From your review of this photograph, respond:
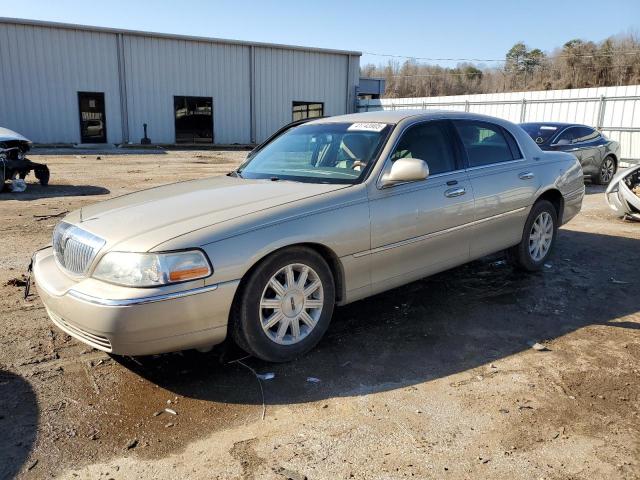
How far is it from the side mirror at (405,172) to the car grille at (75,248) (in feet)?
6.64

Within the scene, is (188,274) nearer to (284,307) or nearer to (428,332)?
(284,307)

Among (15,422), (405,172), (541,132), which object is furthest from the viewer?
(541,132)

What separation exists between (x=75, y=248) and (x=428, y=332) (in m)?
2.62

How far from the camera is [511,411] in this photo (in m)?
3.14

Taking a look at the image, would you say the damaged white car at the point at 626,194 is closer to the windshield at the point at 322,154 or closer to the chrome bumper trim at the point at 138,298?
the windshield at the point at 322,154

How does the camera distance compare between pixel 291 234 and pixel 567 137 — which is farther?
pixel 567 137

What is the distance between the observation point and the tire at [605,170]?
13.2m

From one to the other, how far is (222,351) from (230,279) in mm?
842

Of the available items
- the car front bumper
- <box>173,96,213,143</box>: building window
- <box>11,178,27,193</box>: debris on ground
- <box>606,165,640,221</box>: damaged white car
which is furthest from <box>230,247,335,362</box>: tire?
<box>173,96,213,143</box>: building window

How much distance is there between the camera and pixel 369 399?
325cm

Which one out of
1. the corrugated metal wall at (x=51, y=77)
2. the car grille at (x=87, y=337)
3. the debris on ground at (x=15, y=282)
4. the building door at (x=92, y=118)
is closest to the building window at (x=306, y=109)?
the corrugated metal wall at (x=51, y=77)

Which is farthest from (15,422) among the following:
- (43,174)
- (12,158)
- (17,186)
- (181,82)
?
(181,82)

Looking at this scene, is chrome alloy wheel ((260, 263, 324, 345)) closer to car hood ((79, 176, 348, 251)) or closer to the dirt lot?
the dirt lot

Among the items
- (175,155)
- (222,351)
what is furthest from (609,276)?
(175,155)
